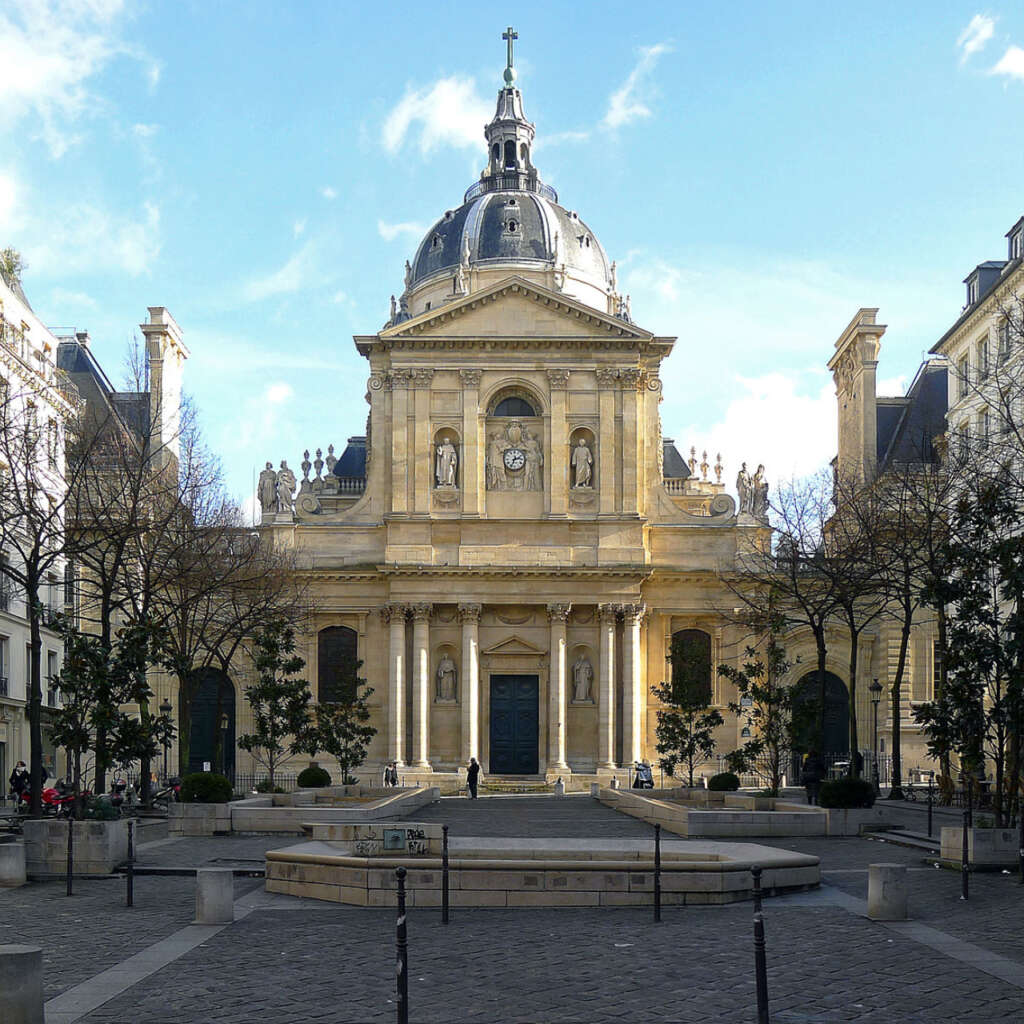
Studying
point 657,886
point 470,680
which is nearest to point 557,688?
point 470,680

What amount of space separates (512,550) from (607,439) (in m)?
6.65

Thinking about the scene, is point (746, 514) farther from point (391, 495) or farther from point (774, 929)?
point (774, 929)

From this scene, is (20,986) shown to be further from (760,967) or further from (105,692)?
(105,692)

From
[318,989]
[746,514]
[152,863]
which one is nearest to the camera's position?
[318,989]

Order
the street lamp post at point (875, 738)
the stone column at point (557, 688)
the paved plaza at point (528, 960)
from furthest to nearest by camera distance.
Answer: the stone column at point (557, 688) → the street lamp post at point (875, 738) → the paved plaza at point (528, 960)

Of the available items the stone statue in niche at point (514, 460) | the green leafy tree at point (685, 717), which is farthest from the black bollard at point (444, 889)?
the stone statue in niche at point (514, 460)

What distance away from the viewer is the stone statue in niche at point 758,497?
68.3 m

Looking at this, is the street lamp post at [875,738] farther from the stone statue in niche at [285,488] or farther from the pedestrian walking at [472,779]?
the stone statue in niche at [285,488]

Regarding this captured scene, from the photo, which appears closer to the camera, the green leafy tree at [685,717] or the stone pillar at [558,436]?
the green leafy tree at [685,717]

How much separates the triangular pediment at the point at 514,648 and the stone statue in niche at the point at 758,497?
39.3 feet

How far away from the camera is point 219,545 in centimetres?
4956

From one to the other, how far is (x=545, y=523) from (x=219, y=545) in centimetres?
1981

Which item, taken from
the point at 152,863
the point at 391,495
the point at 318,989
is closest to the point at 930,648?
the point at 391,495

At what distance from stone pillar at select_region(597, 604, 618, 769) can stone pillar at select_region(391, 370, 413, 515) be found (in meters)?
10.3
